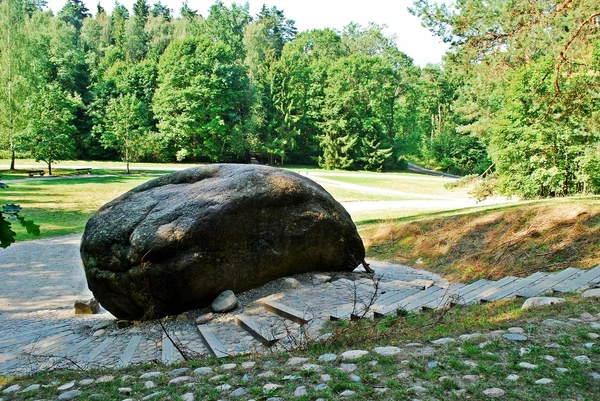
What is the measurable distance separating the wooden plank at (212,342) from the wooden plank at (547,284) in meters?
3.44

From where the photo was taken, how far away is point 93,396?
12.0 feet

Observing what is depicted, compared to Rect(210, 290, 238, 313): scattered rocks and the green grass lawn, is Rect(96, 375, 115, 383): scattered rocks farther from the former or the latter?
the green grass lawn

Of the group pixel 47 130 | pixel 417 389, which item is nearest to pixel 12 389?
pixel 417 389

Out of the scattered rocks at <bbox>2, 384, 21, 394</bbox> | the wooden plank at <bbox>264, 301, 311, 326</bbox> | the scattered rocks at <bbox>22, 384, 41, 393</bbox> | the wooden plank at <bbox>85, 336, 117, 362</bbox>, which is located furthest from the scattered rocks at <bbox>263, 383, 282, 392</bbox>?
the wooden plank at <bbox>85, 336, 117, 362</bbox>

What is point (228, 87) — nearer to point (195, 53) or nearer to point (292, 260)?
point (195, 53)

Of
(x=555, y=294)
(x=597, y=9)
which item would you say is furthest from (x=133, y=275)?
(x=597, y=9)

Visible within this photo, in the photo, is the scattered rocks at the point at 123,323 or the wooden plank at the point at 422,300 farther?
the scattered rocks at the point at 123,323

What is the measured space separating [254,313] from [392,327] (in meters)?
2.37

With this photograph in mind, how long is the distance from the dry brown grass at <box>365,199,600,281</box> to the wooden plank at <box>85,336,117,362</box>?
578 cm

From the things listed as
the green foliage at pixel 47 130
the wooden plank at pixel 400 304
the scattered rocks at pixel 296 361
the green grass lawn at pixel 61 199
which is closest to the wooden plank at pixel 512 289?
the wooden plank at pixel 400 304

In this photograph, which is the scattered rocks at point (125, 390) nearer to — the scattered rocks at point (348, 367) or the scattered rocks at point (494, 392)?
the scattered rocks at point (348, 367)

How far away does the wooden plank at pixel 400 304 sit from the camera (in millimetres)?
5508

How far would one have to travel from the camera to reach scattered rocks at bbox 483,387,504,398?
2953 mm

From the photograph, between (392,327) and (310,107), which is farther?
(310,107)
